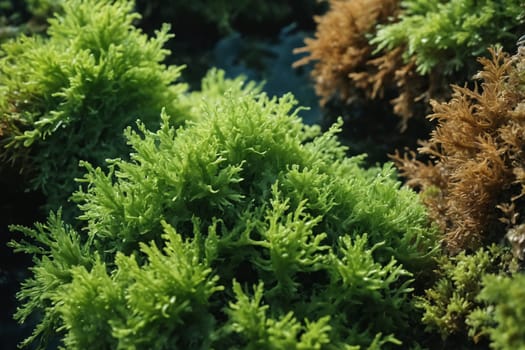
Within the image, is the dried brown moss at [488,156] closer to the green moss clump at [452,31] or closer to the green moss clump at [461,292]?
the green moss clump at [461,292]

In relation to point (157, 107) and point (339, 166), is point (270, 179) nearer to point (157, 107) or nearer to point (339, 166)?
point (339, 166)

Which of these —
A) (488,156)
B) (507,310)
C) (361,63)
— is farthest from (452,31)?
(507,310)

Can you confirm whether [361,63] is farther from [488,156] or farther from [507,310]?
[507,310]

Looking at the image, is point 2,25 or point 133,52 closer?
point 133,52

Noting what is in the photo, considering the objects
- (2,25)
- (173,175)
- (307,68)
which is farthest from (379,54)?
(2,25)

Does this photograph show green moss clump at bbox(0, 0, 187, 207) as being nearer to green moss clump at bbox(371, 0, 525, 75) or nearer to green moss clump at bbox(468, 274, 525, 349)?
green moss clump at bbox(371, 0, 525, 75)

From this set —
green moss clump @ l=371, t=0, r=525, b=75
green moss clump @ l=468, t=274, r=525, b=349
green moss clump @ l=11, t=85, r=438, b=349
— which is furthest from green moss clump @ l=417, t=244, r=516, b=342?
green moss clump @ l=371, t=0, r=525, b=75
